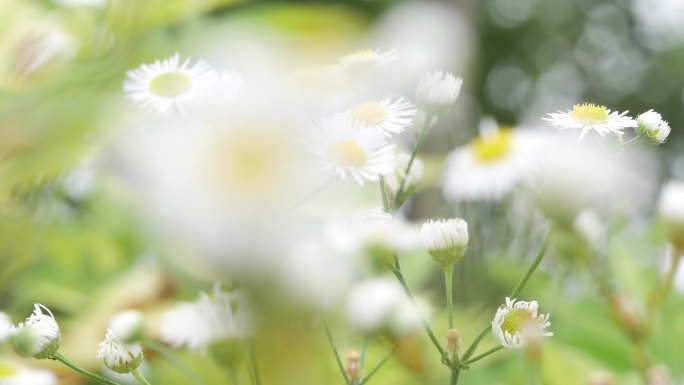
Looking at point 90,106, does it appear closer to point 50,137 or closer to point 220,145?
point 50,137

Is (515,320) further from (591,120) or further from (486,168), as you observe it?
(486,168)

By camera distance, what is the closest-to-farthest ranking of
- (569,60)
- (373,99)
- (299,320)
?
(299,320), (373,99), (569,60)

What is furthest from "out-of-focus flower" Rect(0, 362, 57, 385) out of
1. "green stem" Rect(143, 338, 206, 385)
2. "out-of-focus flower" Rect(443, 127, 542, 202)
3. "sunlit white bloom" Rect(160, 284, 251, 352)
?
"out-of-focus flower" Rect(443, 127, 542, 202)

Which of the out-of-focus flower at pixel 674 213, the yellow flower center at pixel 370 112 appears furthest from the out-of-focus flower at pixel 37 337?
the out-of-focus flower at pixel 674 213

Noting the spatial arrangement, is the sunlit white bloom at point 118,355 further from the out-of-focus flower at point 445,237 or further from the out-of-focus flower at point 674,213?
the out-of-focus flower at point 674,213

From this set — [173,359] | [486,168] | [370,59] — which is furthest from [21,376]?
[486,168]

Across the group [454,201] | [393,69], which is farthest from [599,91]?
[393,69]

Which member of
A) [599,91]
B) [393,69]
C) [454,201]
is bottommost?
[393,69]
